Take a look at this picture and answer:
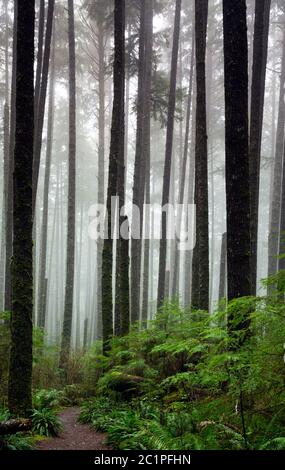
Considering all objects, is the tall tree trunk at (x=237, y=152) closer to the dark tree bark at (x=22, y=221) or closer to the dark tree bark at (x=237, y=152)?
the dark tree bark at (x=237, y=152)

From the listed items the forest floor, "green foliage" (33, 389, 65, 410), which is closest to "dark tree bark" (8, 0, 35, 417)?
the forest floor

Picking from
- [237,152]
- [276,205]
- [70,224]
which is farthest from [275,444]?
[276,205]

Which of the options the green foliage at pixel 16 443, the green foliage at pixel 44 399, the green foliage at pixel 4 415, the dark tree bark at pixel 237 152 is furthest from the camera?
the green foliage at pixel 44 399

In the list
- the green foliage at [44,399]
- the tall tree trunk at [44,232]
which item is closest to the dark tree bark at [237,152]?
the green foliage at [44,399]

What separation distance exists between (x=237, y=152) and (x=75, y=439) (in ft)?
16.4

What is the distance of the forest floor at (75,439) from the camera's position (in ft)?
19.1

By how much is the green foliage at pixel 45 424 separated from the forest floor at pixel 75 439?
0.40 feet

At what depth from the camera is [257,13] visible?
8.30 meters

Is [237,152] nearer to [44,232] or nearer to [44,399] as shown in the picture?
[44,399]

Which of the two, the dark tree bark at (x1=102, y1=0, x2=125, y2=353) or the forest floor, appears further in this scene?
the dark tree bark at (x1=102, y1=0, x2=125, y2=353)

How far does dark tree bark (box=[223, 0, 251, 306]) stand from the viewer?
538cm

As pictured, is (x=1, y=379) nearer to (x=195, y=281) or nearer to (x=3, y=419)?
(x=3, y=419)

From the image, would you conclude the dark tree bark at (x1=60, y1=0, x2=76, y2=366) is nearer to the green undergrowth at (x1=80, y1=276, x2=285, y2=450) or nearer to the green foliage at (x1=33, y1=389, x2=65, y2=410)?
the green foliage at (x1=33, y1=389, x2=65, y2=410)

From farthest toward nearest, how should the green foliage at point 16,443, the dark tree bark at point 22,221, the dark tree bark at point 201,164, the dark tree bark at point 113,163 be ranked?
the dark tree bark at point 113,163, the dark tree bark at point 201,164, the dark tree bark at point 22,221, the green foliage at point 16,443
